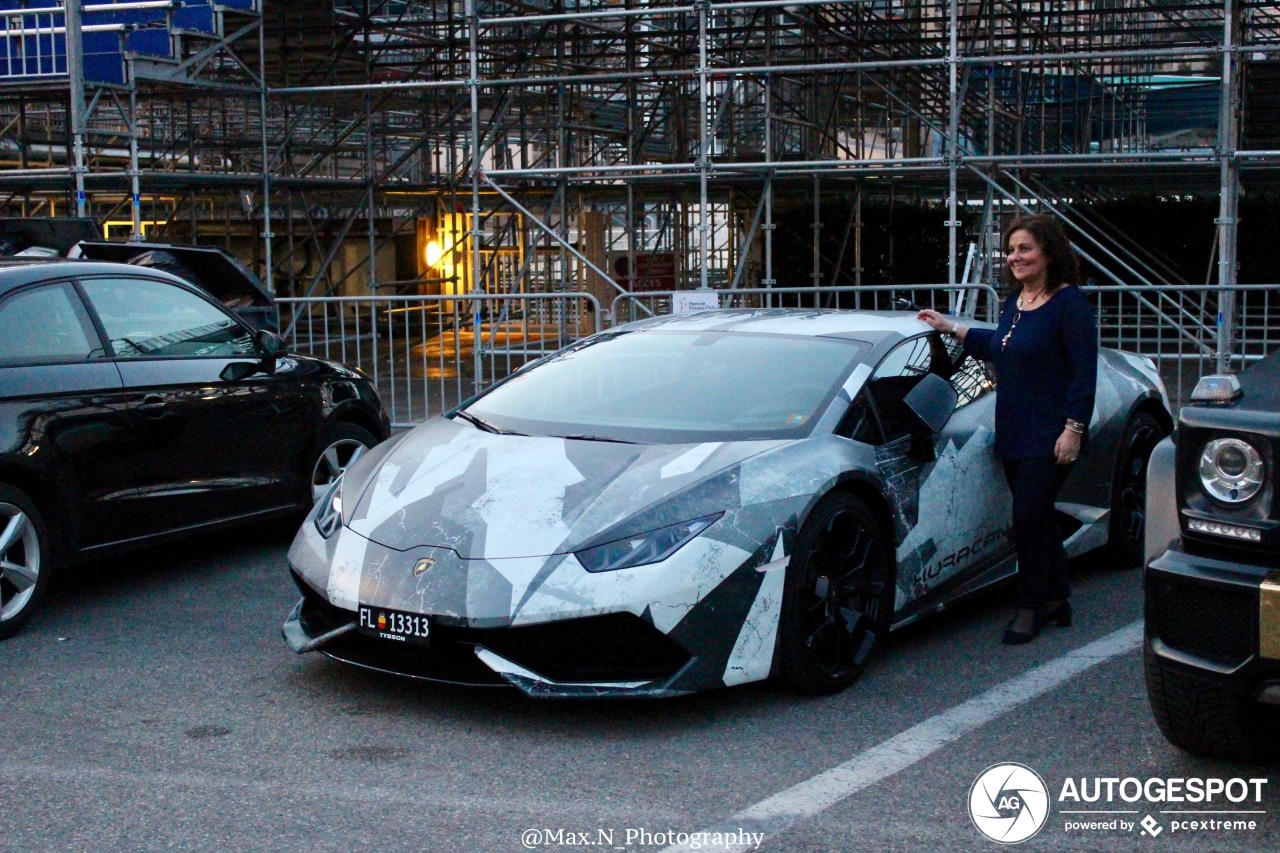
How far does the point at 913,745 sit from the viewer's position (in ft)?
15.3

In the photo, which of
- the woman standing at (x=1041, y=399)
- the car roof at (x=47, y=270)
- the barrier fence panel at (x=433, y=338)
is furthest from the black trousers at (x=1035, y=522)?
the barrier fence panel at (x=433, y=338)

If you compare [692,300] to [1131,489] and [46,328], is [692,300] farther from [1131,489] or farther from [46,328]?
[46,328]

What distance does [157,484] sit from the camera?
22.0 ft

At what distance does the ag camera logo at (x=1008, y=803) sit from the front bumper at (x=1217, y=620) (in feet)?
1.81

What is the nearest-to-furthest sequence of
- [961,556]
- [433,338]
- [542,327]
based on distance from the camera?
[961,556] → [542,327] → [433,338]

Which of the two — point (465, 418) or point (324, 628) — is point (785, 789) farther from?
point (465, 418)

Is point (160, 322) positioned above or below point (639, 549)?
above

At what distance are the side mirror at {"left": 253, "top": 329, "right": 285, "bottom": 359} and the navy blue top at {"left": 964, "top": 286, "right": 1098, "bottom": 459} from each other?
3.59m

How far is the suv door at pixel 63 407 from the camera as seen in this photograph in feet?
20.0

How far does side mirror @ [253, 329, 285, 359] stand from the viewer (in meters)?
7.54

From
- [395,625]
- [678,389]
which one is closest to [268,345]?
[678,389]

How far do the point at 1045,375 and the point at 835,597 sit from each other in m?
1.35

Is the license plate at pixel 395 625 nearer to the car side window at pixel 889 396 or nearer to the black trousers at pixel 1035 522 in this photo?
the car side window at pixel 889 396

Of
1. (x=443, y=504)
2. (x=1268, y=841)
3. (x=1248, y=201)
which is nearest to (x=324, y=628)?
(x=443, y=504)
